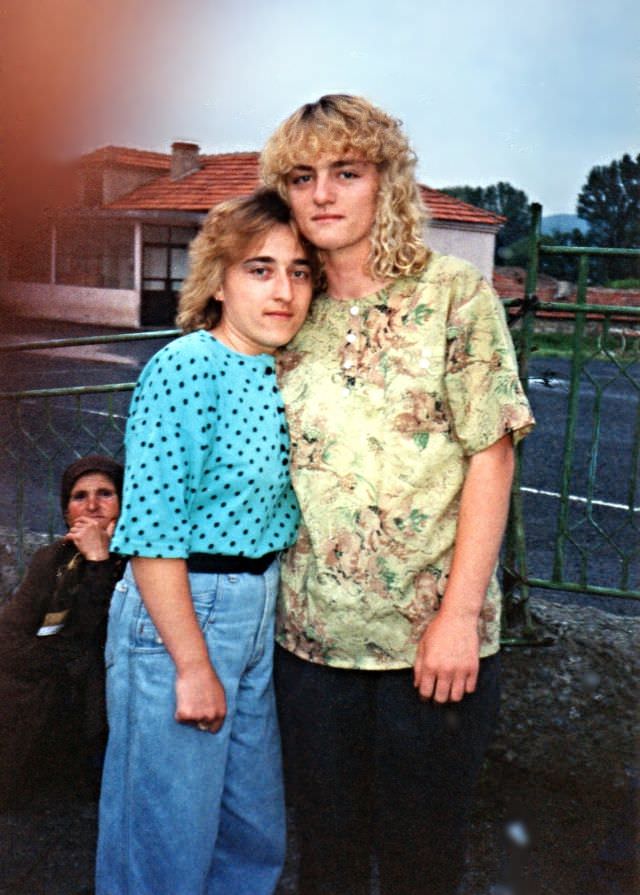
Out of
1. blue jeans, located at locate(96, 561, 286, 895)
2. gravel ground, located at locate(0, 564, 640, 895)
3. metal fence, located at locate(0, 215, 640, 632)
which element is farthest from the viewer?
metal fence, located at locate(0, 215, 640, 632)

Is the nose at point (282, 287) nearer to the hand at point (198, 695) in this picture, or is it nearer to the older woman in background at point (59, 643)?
the hand at point (198, 695)

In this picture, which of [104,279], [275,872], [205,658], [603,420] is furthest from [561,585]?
[603,420]

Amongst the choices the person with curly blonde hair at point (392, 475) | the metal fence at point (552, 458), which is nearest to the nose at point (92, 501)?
the metal fence at point (552, 458)

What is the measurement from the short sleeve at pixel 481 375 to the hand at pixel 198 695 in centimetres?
57

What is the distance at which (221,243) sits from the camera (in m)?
1.50

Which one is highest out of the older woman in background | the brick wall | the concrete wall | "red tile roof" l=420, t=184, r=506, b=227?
"red tile roof" l=420, t=184, r=506, b=227

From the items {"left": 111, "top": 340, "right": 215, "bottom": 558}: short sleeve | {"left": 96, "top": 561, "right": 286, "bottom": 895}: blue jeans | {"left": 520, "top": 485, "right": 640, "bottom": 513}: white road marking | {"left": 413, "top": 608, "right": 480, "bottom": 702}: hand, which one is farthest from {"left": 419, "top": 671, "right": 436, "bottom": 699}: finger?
{"left": 520, "top": 485, "right": 640, "bottom": 513}: white road marking

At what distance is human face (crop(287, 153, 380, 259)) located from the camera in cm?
147

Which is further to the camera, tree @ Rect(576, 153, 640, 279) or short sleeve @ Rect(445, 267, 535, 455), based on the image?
short sleeve @ Rect(445, 267, 535, 455)

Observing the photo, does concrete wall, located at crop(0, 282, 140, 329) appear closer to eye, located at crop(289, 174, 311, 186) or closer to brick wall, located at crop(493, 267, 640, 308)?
eye, located at crop(289, 174, 311, 186)

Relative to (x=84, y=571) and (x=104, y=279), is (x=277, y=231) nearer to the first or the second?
(x=104, y=279)

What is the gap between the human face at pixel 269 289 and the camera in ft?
4.91

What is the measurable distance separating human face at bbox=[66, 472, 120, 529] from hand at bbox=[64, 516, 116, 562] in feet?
0.26

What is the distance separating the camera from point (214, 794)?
5.24 feet
